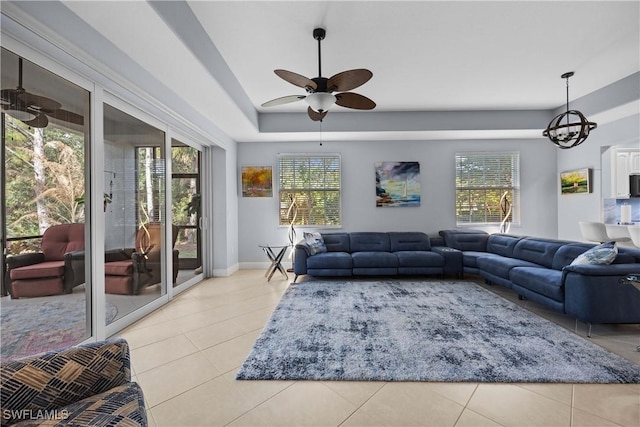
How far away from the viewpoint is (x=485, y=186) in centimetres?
550

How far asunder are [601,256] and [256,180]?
5.20 meters

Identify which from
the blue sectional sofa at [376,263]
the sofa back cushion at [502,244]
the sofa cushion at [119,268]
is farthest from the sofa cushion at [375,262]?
the sofa cushion at [119,268]

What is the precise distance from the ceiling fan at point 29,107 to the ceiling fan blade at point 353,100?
235 cm

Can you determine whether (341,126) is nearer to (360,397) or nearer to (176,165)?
(176,165)

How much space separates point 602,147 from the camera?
4.56 metres

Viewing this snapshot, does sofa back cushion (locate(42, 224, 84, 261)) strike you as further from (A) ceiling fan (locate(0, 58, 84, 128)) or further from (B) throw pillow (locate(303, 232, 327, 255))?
(B) throw pillow (locate(303, 232, 327, 255))

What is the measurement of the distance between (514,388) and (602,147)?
5.10 metres

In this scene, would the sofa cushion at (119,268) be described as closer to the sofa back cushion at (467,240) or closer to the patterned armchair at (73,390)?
the patterned armchair at (73,390)

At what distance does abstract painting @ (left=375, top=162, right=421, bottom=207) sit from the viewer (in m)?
5.49

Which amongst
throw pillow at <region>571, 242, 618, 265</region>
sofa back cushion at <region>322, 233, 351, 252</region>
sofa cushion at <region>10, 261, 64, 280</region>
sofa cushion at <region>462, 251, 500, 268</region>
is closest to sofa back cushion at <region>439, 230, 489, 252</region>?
sofa cushion at <region>462, 251, 500, 268</region>

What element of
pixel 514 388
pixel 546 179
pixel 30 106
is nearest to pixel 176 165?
pixel 30 106

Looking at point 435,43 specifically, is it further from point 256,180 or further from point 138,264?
point 138,264

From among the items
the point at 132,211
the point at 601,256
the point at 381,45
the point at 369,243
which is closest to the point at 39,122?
the point at 132,211

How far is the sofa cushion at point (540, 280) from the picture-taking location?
9.17 feet
